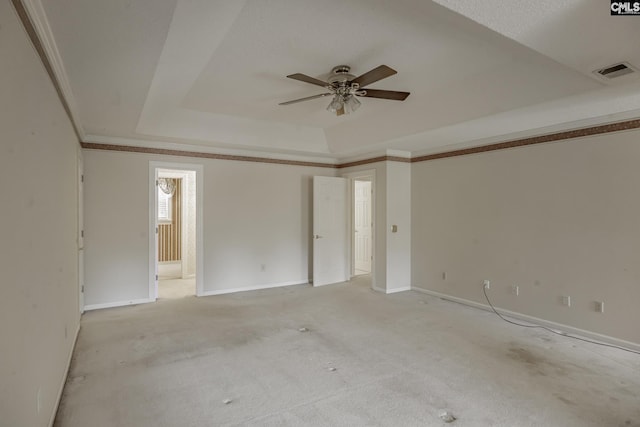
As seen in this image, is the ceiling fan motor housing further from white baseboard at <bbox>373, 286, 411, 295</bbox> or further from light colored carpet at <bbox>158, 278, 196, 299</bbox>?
light colored carpet at <bbox>158, 278, 196, 299</bbox>

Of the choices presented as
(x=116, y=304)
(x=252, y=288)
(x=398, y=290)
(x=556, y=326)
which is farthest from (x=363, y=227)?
(x=116, y=304)

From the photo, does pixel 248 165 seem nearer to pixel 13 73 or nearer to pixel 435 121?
pixel 435 121

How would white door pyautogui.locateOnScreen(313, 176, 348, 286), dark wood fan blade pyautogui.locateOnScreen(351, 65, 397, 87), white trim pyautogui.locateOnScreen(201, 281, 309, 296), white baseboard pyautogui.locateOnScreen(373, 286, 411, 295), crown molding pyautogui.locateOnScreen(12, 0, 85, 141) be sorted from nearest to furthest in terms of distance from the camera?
crown molding pyautogui.locateOnScreen(12, 0, 85, 141) < dark wood fan blade pyautogui.locateOnScreen(351, 65, 397, 87) < white trim pyautogui.locateOnScreen(201, 281, 309, 296) < white baseboard pyautogui.locateOnScreen(373, 286, 411, 295) < white door pyautogui.locateOnScreen(313, 176, 348, 286)

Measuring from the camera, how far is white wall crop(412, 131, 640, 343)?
11.8 ft

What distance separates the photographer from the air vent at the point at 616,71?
244 centimetres

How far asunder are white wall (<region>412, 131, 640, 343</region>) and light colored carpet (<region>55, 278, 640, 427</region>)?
442 mm

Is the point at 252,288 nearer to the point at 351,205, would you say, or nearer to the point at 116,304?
the point at 116,304

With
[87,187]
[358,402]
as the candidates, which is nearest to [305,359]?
[358,402]

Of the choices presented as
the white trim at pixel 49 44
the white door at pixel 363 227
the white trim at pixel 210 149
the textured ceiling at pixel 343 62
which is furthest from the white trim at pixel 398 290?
the white trim at pixel 49 44

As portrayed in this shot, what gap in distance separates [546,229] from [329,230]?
343 centimetres

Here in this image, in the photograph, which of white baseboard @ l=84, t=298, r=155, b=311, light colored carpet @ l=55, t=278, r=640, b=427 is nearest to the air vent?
light colored carpet @ l=55, t=278, r=640, b=427

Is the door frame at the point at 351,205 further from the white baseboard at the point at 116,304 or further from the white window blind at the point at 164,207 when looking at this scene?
the white window blind at the point at 164,207

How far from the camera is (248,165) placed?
595 cm

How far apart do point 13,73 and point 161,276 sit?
21.2 ft
